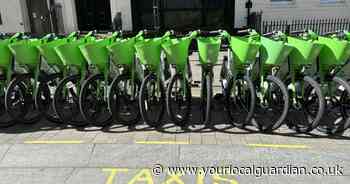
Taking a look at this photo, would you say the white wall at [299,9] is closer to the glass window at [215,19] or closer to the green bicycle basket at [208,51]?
the glass window at [215,19]

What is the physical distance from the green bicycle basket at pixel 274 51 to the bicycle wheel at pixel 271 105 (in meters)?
0.21

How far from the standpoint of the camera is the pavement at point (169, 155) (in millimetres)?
3033

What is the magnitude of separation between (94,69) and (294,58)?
8.55 feet

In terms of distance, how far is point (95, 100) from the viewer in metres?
4.32

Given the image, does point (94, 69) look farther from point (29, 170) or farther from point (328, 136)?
point (328, 136)

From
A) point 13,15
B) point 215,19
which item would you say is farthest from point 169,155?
point 13,15

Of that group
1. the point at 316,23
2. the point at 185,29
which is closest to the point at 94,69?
the point at 185,29

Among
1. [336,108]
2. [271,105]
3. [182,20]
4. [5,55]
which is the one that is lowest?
[336,108]

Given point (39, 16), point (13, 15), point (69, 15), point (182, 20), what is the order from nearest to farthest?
point (69, 15) < point (182, 20) < point (13, 15) < point (39, 16)

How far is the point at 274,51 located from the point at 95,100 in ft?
→ 7.89

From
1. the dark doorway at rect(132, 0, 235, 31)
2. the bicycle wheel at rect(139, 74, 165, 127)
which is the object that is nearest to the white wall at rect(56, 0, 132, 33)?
the dark doorway at rect(132, 0, 235, 31)

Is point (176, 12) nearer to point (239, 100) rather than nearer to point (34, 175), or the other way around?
point (239, 100)

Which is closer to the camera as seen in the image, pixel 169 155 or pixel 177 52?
pixel 169 155

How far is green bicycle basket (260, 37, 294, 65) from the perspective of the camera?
3.71 metres
